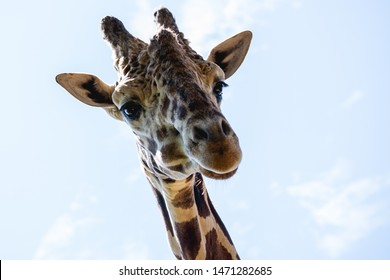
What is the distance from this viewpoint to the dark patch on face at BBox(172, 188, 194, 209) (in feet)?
21.4

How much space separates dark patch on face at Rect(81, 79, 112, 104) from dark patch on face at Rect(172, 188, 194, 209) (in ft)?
4.69

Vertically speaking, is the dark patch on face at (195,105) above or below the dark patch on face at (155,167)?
below

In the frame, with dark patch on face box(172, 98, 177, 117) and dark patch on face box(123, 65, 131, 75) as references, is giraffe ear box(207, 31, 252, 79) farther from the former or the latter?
dark patch on face box(172, 98, 177, 117)

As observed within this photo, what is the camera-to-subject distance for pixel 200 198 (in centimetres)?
711

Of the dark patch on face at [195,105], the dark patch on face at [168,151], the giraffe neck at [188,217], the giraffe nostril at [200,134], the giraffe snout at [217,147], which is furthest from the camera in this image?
the giraffe neck at [188,217]

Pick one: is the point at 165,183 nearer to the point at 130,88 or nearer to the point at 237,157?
the point at 130,88

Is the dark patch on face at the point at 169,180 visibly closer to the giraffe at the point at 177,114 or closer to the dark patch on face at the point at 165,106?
the giraffe at the point at 177,114

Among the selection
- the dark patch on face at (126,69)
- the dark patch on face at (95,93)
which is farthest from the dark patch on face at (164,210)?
the dark patch on face at (126,69)

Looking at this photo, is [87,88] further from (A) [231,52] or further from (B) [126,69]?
(A) [231,52]

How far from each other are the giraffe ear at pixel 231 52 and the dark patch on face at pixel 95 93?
1392 millimetres

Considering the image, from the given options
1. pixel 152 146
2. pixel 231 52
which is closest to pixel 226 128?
pixel 152 146

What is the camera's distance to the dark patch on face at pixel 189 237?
6574mm

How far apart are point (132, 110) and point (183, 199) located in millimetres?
1525

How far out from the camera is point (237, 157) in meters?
4.39
